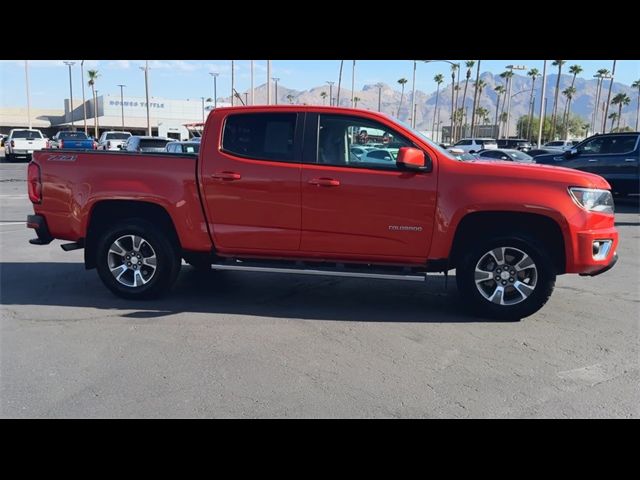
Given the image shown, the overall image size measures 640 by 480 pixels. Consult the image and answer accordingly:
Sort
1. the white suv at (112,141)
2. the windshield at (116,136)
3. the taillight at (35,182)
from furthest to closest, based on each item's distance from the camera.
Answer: the windshield at (116,136), the white suv at (112,141), the taillight at (35,182)

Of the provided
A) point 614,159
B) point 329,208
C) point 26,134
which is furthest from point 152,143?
point 26,134

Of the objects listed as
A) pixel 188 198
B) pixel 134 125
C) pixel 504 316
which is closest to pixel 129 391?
pixel 188 198

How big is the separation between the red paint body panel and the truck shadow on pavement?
58 cm

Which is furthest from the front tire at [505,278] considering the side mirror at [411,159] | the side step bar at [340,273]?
the side mirror at [411,159]

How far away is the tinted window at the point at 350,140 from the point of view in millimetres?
5578

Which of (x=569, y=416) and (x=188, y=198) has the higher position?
(x=188, y=198)

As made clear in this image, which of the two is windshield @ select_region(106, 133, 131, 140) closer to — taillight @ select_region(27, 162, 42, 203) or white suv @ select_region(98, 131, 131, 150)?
white suv @ select_region(98, 131, 131, 150)

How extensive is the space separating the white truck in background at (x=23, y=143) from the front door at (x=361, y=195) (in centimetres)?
2986

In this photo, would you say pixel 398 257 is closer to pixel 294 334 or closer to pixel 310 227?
pixel 310 227

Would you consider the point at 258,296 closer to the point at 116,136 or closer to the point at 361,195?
the point at 361,195

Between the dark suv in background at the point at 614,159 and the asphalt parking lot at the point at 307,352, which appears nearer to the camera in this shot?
the asphalt parking lot at the point at 307,352

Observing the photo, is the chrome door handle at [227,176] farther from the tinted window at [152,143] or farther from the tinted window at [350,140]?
the tinted window at [152,143]
